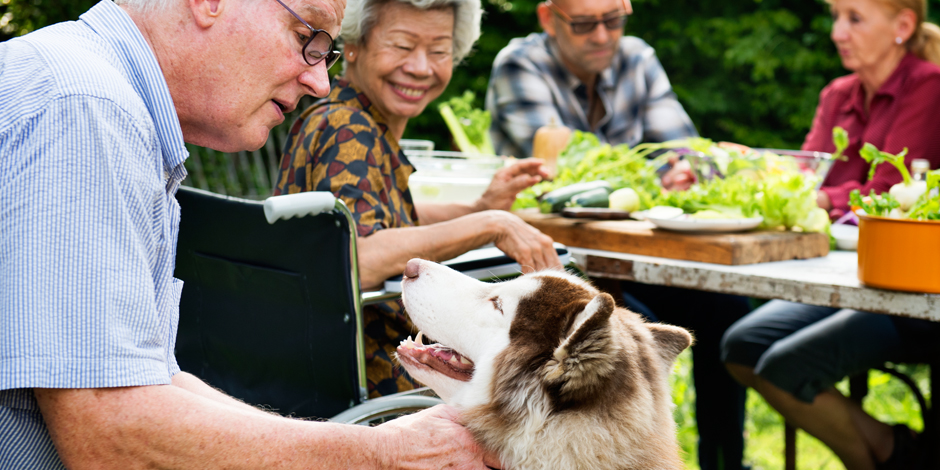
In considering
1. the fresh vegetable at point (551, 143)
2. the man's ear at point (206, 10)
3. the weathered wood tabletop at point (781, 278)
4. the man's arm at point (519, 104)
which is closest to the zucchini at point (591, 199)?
the weathered wood tabletop at point (781, 278)

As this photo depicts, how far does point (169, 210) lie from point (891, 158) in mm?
2218

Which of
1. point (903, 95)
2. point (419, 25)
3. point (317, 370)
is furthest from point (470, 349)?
point (903, 95)

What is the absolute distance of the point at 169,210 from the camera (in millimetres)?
1300

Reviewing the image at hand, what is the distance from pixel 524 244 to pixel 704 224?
0.79m

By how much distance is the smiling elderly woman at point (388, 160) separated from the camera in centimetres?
224


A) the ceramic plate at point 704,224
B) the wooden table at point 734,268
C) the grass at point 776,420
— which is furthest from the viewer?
the grass at point 776,420

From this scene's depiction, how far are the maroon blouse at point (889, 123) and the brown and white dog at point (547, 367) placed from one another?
7.93 feet

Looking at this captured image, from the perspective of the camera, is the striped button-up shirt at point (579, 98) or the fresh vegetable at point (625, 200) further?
the striped button-up shirt at point (579, 98)

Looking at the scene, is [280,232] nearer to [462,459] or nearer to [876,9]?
[462,459]

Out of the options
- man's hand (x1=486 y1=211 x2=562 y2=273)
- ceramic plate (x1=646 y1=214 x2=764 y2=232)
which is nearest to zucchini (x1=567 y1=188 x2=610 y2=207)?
ceramic plate (x1=646 y1=214 x2=764 y2=232)

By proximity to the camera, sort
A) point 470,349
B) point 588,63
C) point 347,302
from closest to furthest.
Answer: point 470,349 < point 347,302 < point 588,63

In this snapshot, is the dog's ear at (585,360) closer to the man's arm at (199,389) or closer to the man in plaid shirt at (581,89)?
the man's arm at (199,389)

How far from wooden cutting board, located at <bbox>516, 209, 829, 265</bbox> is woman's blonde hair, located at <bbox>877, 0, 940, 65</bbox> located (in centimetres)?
191

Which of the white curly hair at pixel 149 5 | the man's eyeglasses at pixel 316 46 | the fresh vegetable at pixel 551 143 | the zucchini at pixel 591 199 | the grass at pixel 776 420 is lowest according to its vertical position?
the grass at pixel 776 420
